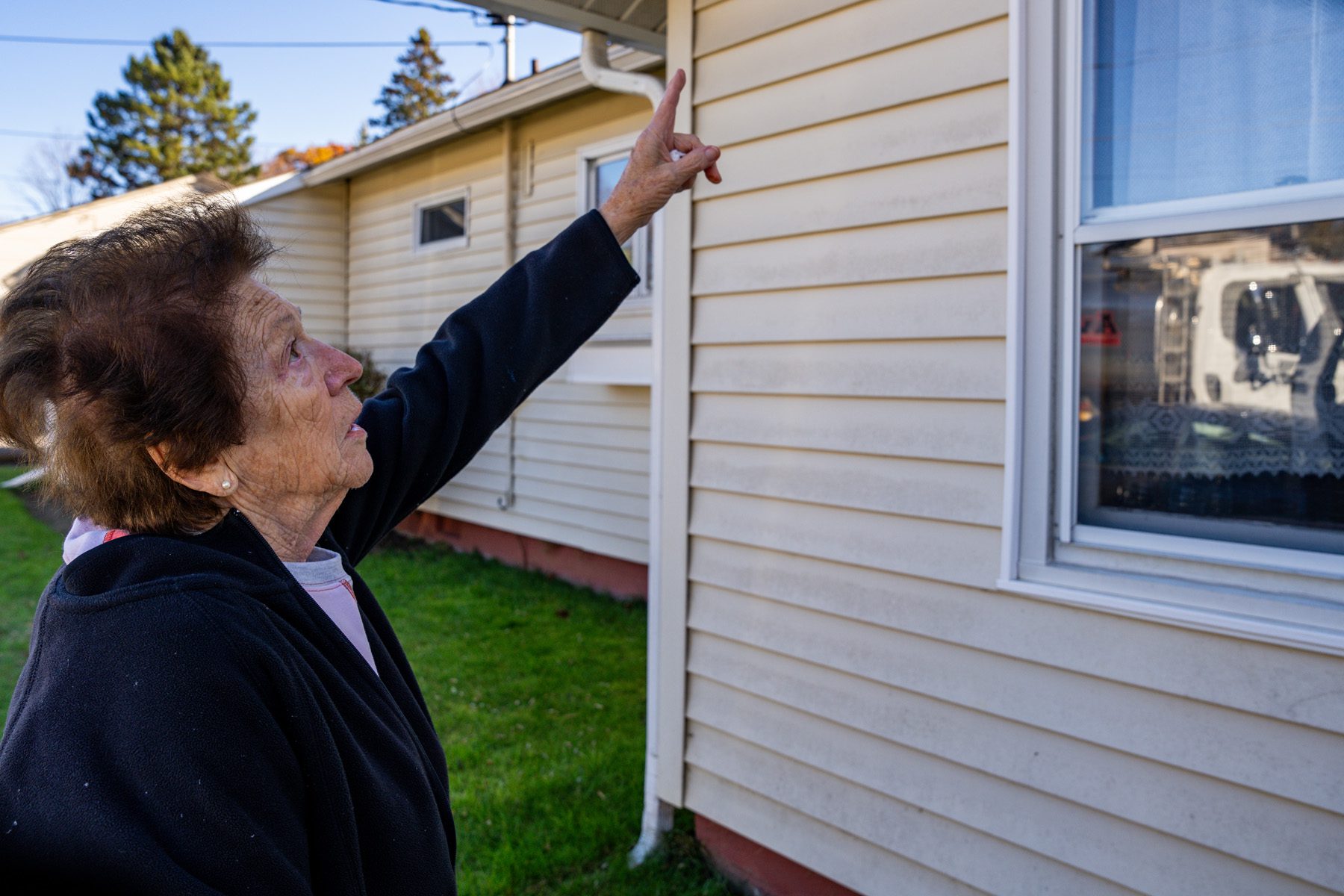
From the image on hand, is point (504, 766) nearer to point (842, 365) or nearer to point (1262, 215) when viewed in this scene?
point (842, 365)

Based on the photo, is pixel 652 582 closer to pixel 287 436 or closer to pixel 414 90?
pixel 287 436

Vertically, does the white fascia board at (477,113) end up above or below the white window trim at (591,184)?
above

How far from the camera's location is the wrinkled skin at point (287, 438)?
132 cm

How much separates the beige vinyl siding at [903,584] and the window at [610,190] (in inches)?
144

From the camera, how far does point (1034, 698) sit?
2.33 metres

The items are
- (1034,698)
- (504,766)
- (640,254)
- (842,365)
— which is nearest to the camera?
(1034,698)

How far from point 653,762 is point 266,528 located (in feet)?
7.81

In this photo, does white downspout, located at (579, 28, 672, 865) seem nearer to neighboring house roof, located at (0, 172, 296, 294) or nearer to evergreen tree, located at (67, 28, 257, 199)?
neighboring house roof, located at (0, 172, 296, 294)

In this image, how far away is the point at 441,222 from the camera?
9305mm

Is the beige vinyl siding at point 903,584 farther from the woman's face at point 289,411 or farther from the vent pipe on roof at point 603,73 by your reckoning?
the woman's face at point 289,411

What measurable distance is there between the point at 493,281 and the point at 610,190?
107 cm

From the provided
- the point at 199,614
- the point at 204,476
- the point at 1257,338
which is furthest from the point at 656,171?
the point at 1257,338

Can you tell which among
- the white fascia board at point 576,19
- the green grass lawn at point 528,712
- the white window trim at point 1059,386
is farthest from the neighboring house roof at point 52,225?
the white window trim at point 1059,386

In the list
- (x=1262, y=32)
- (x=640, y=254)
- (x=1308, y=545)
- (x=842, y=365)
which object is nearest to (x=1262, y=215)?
(x=1262, y=32)
